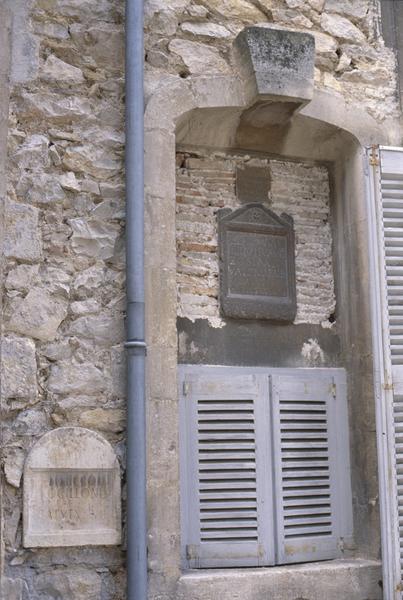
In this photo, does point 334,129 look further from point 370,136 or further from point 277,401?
point 277,401

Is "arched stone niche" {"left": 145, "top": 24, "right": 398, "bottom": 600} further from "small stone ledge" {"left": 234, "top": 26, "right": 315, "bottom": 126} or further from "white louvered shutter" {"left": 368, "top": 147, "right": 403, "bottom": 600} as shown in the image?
"white louvered shutter" {"left": 368, "top": 147, "right": 403, "bottom": 600}

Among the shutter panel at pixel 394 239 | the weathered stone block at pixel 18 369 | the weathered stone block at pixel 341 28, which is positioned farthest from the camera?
the weathered stone block at pixel 341 28

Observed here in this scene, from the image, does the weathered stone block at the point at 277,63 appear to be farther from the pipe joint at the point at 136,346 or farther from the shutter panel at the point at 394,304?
the pipe joint at the point at 136,346

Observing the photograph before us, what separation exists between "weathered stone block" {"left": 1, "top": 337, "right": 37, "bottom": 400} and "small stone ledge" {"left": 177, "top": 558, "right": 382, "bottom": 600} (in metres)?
1.11

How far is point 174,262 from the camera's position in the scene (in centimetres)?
470

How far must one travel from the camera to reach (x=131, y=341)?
4.44 m

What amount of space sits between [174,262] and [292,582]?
1.61m

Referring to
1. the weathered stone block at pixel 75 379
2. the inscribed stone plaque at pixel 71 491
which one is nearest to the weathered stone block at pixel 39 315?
the weathered stone block at pixel 75 379

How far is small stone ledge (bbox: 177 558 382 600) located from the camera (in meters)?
4.47

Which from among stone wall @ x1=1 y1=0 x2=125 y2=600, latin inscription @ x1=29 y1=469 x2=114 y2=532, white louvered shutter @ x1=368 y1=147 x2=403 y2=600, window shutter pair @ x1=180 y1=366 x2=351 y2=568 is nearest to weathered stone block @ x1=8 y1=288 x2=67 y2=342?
stone wall @ x1=1 y1=0 x2=125 y2=600

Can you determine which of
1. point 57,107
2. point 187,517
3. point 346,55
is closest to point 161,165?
point 57,107

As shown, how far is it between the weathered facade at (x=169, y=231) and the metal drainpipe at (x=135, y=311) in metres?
0.11

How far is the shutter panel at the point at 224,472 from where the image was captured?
473 cm

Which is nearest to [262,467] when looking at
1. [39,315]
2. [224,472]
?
[224,472]
